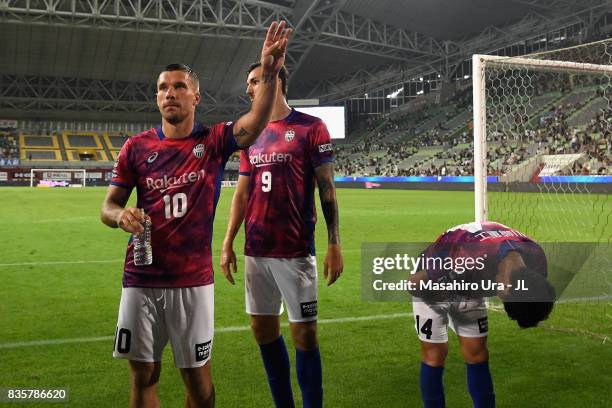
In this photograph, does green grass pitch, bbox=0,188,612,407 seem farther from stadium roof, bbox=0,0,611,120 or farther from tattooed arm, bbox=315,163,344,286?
stadium roof, bbox=0,0,611,120

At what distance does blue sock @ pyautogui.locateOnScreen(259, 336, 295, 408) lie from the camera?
3.26 metres

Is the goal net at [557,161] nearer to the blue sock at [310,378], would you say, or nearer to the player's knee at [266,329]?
the blue sock at [310,378]

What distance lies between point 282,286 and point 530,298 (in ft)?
4.45

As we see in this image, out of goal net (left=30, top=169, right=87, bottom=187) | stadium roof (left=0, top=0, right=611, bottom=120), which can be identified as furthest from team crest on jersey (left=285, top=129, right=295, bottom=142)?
goal net (left=30, top=169, right=87, bottom=187)

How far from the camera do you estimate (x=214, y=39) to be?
43219 mm

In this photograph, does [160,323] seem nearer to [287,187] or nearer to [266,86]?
[287,187]

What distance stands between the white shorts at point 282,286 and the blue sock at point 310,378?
0.69ft

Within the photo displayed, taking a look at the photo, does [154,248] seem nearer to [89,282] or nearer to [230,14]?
[89,282]

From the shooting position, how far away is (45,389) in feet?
12.2

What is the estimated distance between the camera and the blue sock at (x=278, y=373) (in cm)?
326

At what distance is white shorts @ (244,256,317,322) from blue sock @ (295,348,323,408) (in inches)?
8.2

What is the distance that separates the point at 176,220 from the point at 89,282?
17.4 feet

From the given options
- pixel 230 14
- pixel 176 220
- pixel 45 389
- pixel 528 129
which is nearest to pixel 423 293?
pixel 176 220

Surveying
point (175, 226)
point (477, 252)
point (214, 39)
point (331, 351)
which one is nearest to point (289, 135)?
point (175, 226)
